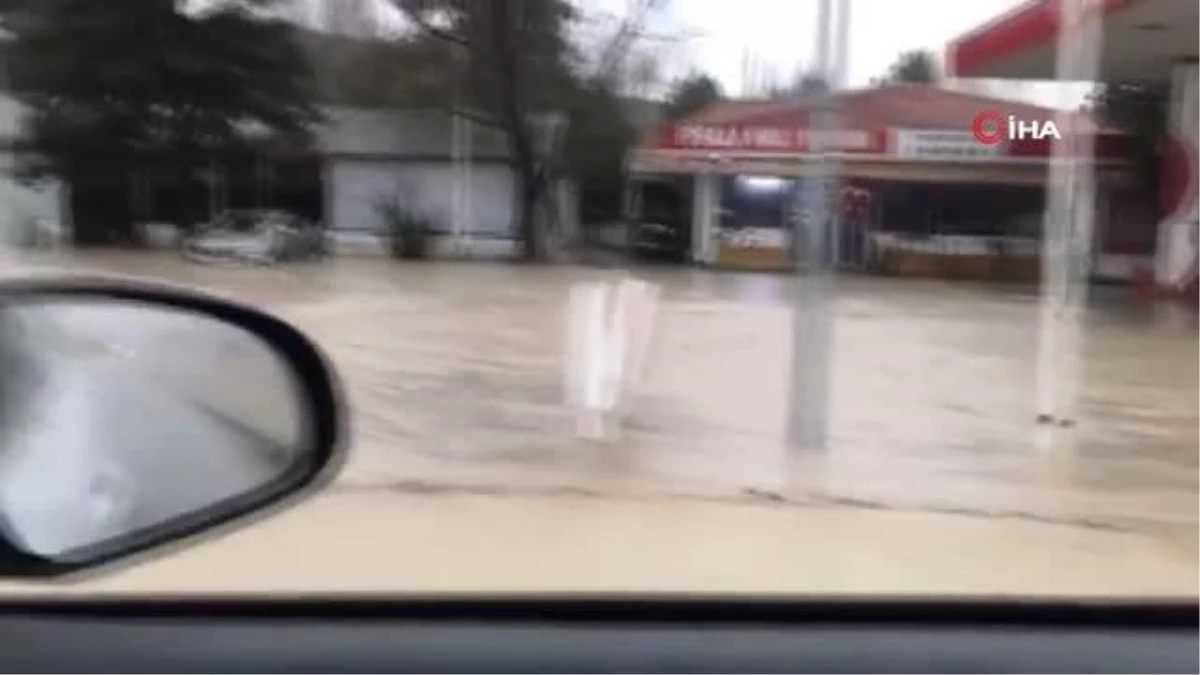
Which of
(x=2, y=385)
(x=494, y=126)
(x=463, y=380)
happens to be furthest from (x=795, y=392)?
(x=494, y=126)

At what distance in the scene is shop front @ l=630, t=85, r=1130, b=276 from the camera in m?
30.9

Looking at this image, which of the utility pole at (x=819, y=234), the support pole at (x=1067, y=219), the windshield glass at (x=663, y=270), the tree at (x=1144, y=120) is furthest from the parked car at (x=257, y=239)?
the utility pole at (x=819, y=234)

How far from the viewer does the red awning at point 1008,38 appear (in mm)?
21706

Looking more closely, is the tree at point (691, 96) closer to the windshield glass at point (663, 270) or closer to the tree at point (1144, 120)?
the windshield glass at point (663, 270)

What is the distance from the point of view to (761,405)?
463 inches

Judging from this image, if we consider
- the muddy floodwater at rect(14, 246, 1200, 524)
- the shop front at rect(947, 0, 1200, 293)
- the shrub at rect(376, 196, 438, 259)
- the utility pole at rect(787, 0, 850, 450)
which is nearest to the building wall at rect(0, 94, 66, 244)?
the muddy floodwater at rect(14, 246, 1200, 524)

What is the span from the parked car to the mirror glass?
23.3 metres

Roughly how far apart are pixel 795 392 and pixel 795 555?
25.6ft

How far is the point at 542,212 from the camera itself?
30.3 metres

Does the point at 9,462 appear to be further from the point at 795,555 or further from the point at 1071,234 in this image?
the point at 1071,234

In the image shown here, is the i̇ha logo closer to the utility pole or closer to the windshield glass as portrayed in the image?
the windshield glass

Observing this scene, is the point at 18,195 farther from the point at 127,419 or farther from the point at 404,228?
the point at 127,419

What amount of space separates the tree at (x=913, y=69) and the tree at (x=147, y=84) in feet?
38.3

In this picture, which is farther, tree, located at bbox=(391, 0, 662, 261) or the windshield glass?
tree, located at bbox=(391, 0, 662, 261)
